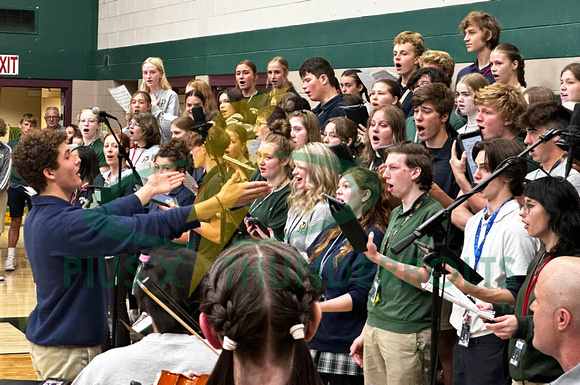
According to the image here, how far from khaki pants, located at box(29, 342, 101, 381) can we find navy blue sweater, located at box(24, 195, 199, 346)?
0.04m

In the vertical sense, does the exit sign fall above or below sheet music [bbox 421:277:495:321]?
above

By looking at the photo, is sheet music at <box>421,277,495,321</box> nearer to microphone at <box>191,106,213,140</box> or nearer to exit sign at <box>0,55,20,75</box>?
microphone at <box>191,106,213,140</box>

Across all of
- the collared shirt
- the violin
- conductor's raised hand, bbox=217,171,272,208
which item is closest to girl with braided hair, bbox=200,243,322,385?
the violin

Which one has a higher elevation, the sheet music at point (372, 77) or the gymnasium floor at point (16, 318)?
the sheet music at point (372, 77)

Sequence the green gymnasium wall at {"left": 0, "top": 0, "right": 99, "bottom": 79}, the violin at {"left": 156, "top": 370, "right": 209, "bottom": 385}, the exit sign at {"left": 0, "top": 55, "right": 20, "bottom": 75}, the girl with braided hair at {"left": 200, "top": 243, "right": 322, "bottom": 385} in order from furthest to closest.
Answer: the green gymnasium wall at {"left": 0, "top": 0, "right": 99, "bottom": 79}
the exit sign at {"left": 0, "top": 55, "right": 20, "bottom": 75}
the violin at {"left": 156, "top": 370, "right": 209, "bottom": 385}
the girl with braided hair at {"left": 200, "top": 243, "right": 322, "bottom": 385}

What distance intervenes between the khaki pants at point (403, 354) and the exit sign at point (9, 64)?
1134 centimetres

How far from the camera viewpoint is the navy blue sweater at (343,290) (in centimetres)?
361

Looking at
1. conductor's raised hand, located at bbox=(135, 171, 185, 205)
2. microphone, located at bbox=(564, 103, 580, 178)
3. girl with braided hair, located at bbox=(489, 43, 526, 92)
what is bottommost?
conductor's raised hand, located at bbox=(135, 171, 185, 205)

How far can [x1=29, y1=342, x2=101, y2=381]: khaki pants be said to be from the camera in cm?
309

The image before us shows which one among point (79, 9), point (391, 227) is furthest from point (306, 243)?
point (79, 9)

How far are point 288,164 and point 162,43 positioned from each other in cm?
796

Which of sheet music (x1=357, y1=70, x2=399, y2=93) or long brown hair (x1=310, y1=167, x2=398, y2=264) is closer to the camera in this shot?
long brown hair (x1=310, y1=167, x2=398, y2=264)

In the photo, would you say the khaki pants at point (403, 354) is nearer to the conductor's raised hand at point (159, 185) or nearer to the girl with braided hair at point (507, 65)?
the conductor's raised hand at point (159, 185)

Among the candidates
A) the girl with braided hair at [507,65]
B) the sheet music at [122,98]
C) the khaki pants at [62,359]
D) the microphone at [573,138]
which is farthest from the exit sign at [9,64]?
the microphone at [573,138]
